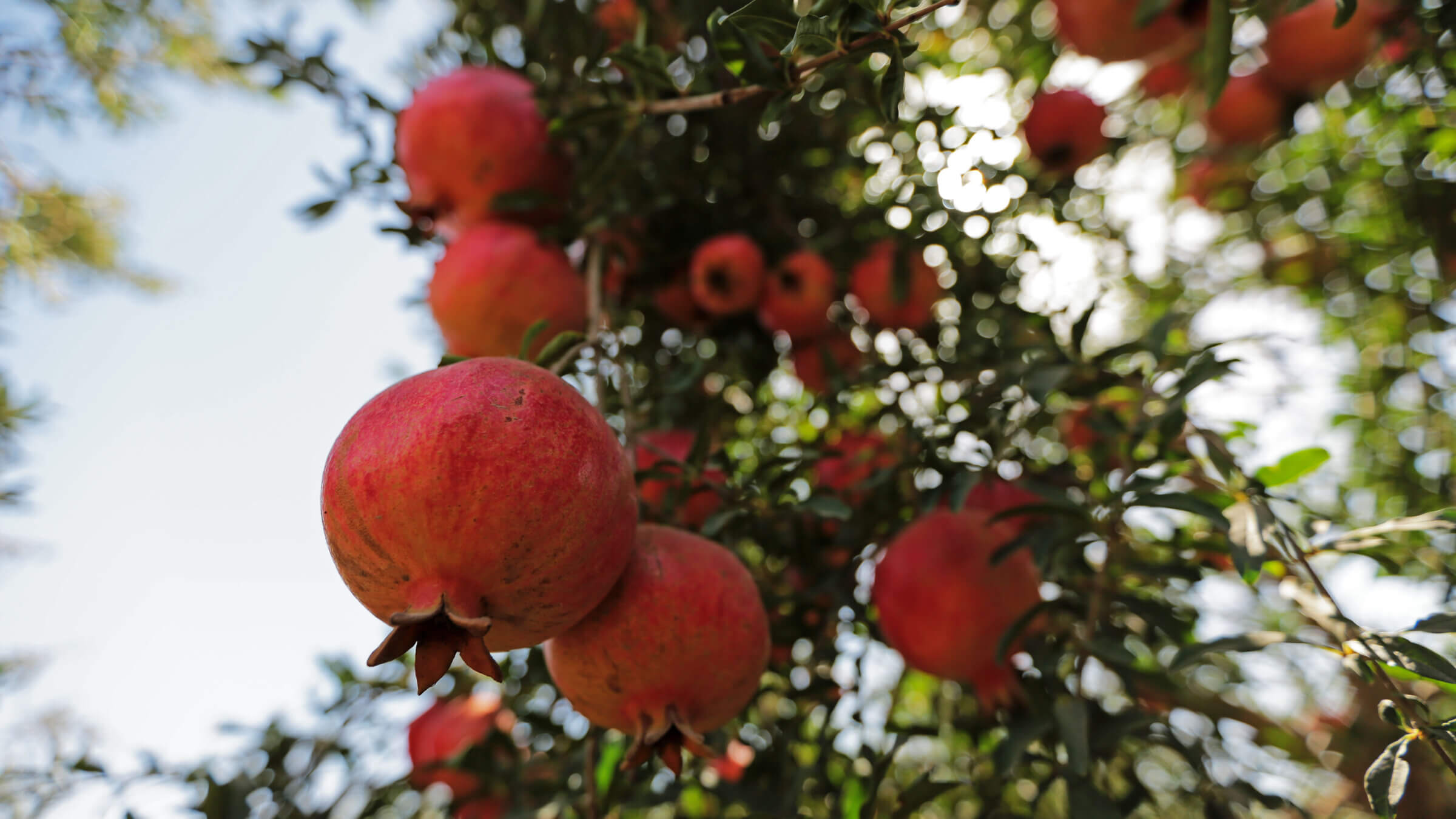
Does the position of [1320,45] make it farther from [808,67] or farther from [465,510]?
[465,510]

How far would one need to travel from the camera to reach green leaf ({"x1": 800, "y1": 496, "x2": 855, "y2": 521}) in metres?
1.10

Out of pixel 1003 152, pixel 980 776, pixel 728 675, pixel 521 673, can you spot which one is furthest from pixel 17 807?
pixel 1003 152

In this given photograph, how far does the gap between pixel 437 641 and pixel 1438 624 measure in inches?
45.9

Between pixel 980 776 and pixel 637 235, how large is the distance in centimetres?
131

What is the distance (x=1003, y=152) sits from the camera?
176cm

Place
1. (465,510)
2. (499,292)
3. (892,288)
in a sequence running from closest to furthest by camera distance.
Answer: (465,510), (499,292), (892,288)

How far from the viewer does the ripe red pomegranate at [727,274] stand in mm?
1684

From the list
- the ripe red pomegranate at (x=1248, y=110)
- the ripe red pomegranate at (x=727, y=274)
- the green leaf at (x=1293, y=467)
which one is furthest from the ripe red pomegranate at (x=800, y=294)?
the ripe red pomegranate at (x=1248, y=110)

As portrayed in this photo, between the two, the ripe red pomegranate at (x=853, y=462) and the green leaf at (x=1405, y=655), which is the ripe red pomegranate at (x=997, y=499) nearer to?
the ripe red pomegranate at (x=853, y=462)

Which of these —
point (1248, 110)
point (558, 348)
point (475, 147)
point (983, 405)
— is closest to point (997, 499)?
point (983, 405)

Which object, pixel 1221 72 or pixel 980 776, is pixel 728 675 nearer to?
pixel 980 776

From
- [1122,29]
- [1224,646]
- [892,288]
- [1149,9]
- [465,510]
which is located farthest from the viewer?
[1122,29]

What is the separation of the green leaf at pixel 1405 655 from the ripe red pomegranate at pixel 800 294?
1.10m

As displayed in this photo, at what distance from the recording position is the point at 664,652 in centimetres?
96
